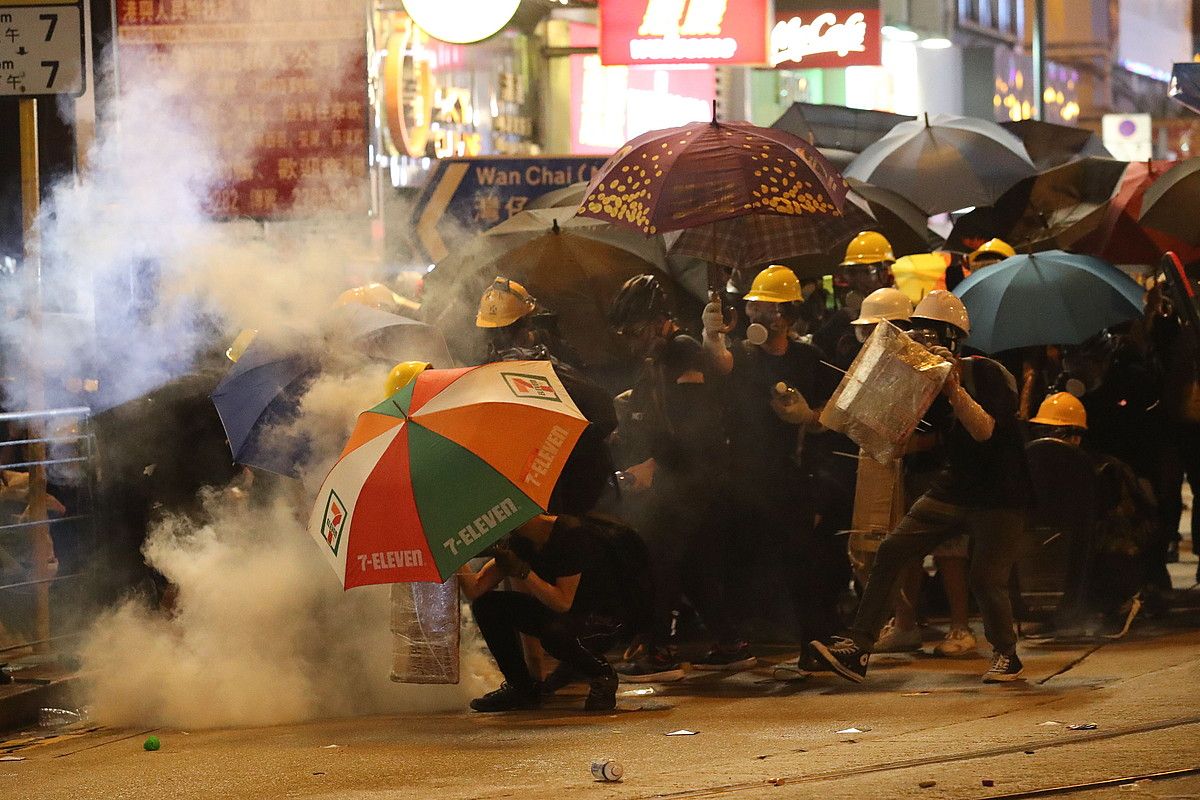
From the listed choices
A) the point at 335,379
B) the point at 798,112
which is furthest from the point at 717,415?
the point at 798,112

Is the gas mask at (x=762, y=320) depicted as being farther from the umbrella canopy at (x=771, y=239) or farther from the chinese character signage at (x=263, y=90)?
the chinese character signage at (x=263, y=90)

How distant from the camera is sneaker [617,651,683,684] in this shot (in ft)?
26.7

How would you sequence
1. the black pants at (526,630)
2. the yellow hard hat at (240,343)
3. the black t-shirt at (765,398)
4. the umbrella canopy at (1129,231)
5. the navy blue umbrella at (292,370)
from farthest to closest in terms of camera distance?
the umbrella canopy at (1129,231), the black t-shirt at (765,398), the yellow hard hat at (240,343), the navy blue umbrella at (292,370), the black pants at (526,630)

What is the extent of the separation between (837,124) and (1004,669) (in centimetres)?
826

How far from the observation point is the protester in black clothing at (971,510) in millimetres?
7434

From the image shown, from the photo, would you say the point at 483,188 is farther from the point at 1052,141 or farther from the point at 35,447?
the point at 1052,141

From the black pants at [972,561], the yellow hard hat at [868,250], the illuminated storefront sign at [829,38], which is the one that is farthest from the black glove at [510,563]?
the illuminated storefront sign at [829,38]

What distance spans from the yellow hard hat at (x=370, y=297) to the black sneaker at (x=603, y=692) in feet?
6.70

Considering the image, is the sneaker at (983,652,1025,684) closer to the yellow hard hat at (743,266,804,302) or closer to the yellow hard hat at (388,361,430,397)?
the yellow hard hat at (743,266,804,302)

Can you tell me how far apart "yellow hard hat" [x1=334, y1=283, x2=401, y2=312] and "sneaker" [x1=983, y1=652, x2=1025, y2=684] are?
3.18 m

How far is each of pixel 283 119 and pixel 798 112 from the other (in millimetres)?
5353

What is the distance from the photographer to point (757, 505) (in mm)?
8289

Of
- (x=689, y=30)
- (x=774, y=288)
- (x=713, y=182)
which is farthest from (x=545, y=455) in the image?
(x=689, y=30)

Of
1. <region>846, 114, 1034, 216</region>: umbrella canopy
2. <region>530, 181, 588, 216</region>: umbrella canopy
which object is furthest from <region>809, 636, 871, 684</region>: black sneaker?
<region>846, 114, 1034, 216</region>: umbrella canopy
